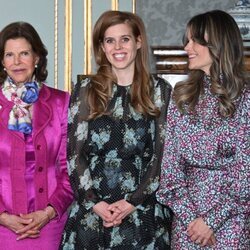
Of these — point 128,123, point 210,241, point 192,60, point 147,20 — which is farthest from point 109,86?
point 147,20

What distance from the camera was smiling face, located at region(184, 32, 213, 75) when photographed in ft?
8.85

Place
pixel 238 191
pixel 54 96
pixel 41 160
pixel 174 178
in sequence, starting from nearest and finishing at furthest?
pixel 238 191 < pixel 174 178 < pixel 41 160 < pixel 54 96

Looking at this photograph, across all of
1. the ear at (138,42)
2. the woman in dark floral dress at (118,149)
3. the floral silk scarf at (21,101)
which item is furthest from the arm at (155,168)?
the floral silk scarf at (21,101)

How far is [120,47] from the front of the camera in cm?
293

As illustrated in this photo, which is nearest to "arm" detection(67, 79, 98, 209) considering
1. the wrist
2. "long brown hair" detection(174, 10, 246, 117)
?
the wrist

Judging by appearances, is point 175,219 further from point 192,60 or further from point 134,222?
point 192,60

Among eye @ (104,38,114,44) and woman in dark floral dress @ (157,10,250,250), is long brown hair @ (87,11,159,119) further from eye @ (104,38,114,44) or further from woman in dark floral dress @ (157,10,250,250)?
woman in dark floral dress @ (157,10,250,250)

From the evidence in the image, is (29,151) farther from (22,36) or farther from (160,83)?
(160,83)

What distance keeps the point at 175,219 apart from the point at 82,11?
2.58 metres

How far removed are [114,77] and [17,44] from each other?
0.41m

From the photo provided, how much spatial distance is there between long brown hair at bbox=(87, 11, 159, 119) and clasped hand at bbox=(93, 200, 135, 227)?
0.35m

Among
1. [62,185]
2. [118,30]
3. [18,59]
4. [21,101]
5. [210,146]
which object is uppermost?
[118,30]

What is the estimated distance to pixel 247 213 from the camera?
8.57 feet

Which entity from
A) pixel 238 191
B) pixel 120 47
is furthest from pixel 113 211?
pixel 120 47
